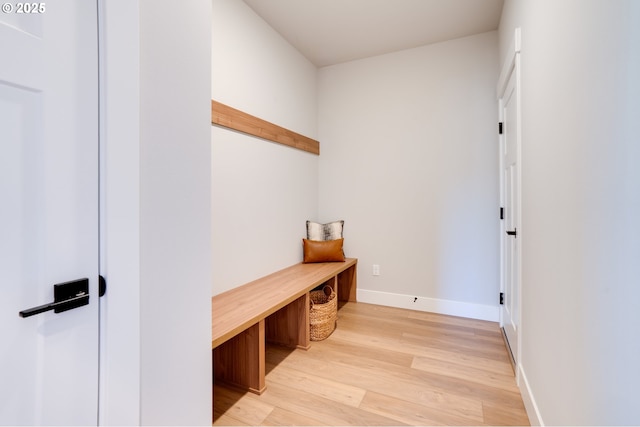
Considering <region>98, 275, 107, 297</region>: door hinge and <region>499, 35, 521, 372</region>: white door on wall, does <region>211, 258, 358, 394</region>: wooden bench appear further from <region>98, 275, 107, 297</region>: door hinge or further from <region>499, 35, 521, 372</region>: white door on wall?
<region>499, 35, 521, 372</region>: white door on wall

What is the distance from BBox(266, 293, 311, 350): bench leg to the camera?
2338 millimetres

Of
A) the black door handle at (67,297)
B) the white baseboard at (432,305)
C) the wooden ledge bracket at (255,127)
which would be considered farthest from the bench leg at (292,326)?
the black door handle at (67,297)

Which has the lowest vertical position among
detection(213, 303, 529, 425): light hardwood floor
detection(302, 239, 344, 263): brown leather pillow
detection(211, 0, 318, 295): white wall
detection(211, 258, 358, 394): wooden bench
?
detection(213, 303, 529, 425): light hardwood floor

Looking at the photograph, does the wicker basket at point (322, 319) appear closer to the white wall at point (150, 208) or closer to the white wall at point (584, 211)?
the white wall at point (150, 208)

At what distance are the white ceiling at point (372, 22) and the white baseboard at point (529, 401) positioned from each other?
2.78 metres

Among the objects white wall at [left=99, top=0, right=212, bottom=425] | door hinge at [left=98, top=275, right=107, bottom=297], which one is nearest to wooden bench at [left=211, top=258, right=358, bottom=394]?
white wall at [left=99, top=0, right=212, bottom=425]

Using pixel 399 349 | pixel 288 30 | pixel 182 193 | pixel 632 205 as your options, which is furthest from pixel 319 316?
pixel 288 30

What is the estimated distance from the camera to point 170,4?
3.51 ft

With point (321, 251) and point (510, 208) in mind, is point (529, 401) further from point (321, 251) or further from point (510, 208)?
point (321, 251)

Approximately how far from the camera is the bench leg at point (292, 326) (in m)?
2.34

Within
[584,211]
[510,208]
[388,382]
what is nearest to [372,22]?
[510,208]

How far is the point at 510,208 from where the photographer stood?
7.54 feet

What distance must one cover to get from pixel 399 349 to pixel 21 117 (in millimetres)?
2489

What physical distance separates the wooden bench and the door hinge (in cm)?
62
